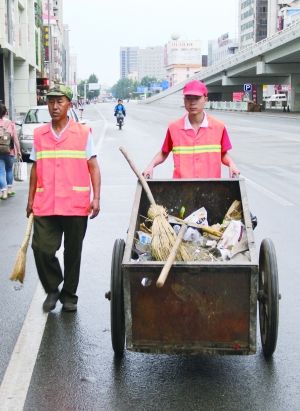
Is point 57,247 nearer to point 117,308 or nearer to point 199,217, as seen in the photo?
point 199,217

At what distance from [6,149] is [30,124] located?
9.04 meters

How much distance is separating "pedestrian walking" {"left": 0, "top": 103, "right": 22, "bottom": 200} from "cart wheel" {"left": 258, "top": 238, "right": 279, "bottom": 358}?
25.6ft

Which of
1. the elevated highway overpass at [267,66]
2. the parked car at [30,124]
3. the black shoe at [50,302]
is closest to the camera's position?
the black shoe at [50,302]

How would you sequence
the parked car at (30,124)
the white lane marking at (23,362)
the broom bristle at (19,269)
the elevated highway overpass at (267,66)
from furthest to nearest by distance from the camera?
the elevated highway overpass at (267,66), the parked car at (30,124), the broom bristle at (19,269), the white lane marking at (23,362)

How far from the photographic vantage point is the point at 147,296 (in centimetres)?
399

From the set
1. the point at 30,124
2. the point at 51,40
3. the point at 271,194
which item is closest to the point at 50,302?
the point at 271,194

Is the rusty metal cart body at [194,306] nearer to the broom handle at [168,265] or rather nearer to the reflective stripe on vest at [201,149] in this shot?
the broom handle at [168,265]

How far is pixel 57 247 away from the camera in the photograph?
5395 millimetres

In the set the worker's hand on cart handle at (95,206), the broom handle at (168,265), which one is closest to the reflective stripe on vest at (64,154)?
the worker's hand on cart handle at (95,206)

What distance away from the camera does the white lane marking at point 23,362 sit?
3889 millimetres

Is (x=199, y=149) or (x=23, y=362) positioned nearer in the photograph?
(x=23, y=362)

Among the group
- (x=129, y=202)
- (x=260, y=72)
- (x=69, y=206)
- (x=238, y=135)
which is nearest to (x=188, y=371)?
(x=69, y=206)

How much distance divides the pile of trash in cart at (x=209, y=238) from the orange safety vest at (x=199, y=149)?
0.41 m

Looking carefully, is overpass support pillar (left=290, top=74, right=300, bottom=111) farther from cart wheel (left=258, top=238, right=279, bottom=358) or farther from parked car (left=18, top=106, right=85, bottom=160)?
cart wheel (left=258, top=238, right=279, bottom=358)
